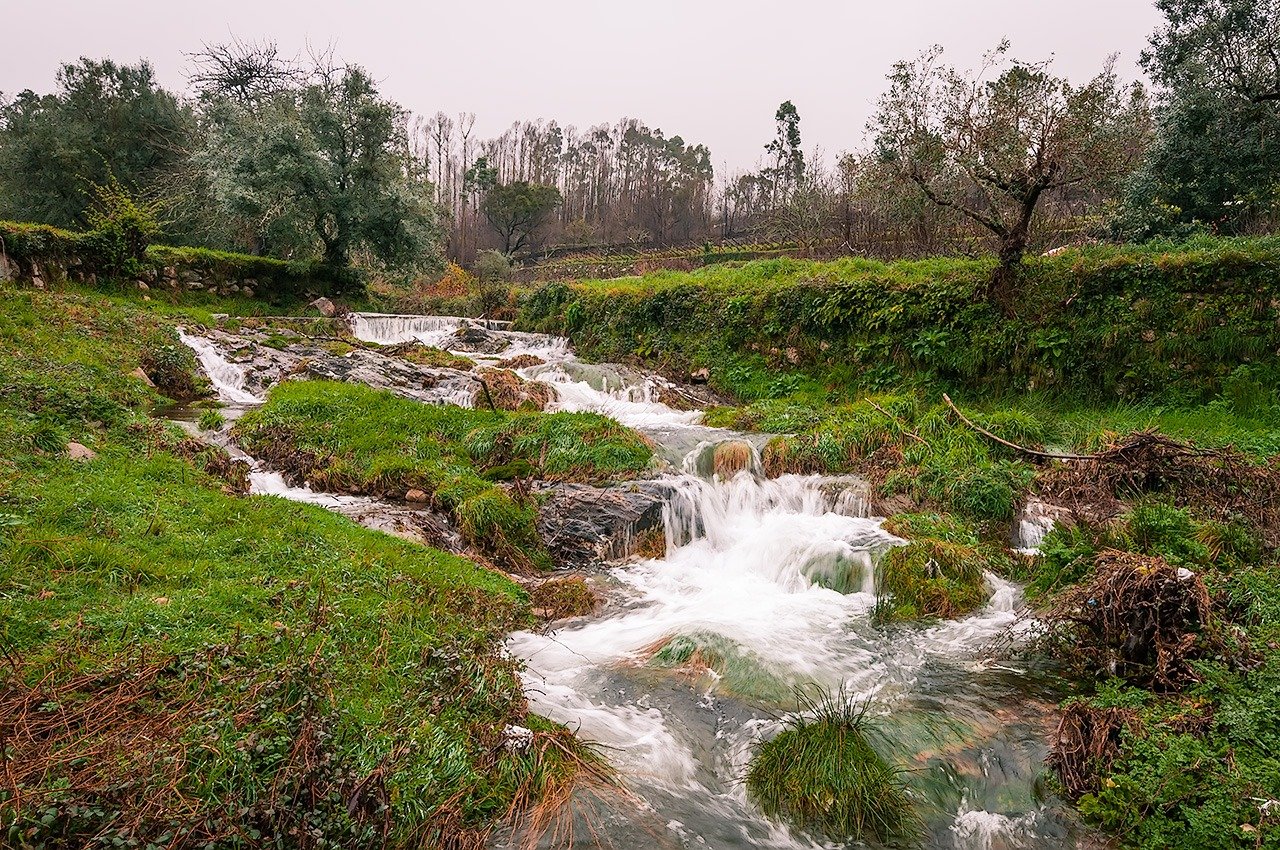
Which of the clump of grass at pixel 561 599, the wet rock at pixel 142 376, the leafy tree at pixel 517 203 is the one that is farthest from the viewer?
the leafy tree at pixel 517 203

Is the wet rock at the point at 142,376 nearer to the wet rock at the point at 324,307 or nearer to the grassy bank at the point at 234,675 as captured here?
the grassy bank at the point at 234,675

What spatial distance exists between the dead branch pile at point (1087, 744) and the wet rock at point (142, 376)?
43.2 feet

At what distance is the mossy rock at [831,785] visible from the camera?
3.89 metres

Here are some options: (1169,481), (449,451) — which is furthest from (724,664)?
(1169,481)

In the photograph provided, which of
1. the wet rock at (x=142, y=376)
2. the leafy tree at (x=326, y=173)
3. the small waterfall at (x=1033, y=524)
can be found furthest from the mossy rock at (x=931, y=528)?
the leafy tree at (x=326, y=173)

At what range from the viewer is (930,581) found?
270 inches

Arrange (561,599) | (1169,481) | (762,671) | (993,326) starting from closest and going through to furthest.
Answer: (762,671)
(561,599)
(1169,481)
(993,326)

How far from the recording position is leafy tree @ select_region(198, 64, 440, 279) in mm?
19344

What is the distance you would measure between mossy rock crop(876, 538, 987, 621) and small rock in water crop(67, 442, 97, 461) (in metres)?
8.38

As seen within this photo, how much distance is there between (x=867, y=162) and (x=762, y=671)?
12.1 metres

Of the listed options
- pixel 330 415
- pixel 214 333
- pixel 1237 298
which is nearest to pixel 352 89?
pixel 214 333

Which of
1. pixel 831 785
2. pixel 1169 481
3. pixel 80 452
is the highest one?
pixel 80 452

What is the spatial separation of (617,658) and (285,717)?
3.00 m

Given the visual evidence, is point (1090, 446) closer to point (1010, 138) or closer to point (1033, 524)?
point (1033, 524)
